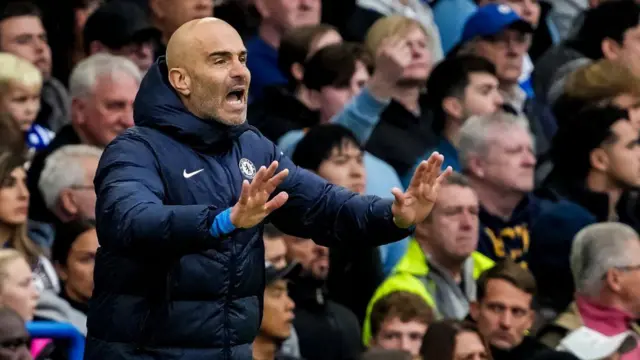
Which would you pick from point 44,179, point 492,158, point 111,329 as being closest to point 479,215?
point 492,158

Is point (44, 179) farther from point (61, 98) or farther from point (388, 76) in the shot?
point (388, 76)

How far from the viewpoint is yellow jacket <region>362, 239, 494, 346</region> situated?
8641 mm

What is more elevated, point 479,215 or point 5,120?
point 5,120

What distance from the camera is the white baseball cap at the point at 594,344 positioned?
339 inches

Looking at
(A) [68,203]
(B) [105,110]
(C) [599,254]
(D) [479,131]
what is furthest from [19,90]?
(C) [599,254]

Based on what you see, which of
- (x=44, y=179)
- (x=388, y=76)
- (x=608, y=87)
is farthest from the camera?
(x=608, y=87)

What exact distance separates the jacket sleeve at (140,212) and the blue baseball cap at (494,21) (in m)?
6.59

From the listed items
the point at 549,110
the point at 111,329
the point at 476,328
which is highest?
the point at 111,329

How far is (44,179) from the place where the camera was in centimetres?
864

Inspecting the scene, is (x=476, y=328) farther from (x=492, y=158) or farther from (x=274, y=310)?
(x=492, y=158)

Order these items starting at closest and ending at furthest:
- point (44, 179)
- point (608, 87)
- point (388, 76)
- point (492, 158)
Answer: point (44, 179) → point (388, 76) → point (492, 158) → point (608, 87)

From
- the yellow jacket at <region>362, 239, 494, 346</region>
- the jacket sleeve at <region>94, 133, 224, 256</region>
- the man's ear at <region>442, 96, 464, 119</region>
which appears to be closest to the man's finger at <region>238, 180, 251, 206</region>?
the jacket sleeve at <region>94, 133, 224, 256</region>

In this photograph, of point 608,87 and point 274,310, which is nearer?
point 274,310

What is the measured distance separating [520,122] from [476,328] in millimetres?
2285
